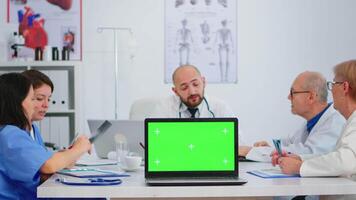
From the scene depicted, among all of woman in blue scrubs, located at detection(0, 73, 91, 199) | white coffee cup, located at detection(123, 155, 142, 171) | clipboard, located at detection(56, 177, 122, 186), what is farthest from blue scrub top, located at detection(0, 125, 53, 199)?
white coffee cup, located at detection(123, 155, 142, 171)

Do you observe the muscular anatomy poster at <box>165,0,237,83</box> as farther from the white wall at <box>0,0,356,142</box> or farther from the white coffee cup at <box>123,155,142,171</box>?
the white coffee cup at <box>123,155,142,171</box>

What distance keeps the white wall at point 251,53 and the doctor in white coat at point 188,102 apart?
0.90 metres

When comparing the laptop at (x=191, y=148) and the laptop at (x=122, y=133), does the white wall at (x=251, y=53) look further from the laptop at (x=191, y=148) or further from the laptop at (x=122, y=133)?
the laptop at (x=191, y=148)

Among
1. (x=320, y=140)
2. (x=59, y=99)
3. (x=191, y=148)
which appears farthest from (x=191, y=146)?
(x=59, y=99)

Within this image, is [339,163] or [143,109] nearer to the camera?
[339,163]

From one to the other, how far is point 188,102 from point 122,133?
90 cm

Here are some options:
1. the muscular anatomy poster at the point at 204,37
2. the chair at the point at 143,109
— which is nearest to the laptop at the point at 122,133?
the chair at the point at 143,109

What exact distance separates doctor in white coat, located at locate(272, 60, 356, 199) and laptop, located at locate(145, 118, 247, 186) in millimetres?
250

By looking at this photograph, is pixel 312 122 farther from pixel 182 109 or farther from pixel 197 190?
pixel 197 190

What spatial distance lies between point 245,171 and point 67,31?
2.58m

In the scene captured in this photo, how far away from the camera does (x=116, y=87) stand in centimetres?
425

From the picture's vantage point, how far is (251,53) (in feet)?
14.3

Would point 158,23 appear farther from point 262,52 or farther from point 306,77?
point 306,77

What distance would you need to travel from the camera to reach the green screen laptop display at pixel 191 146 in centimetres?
192
